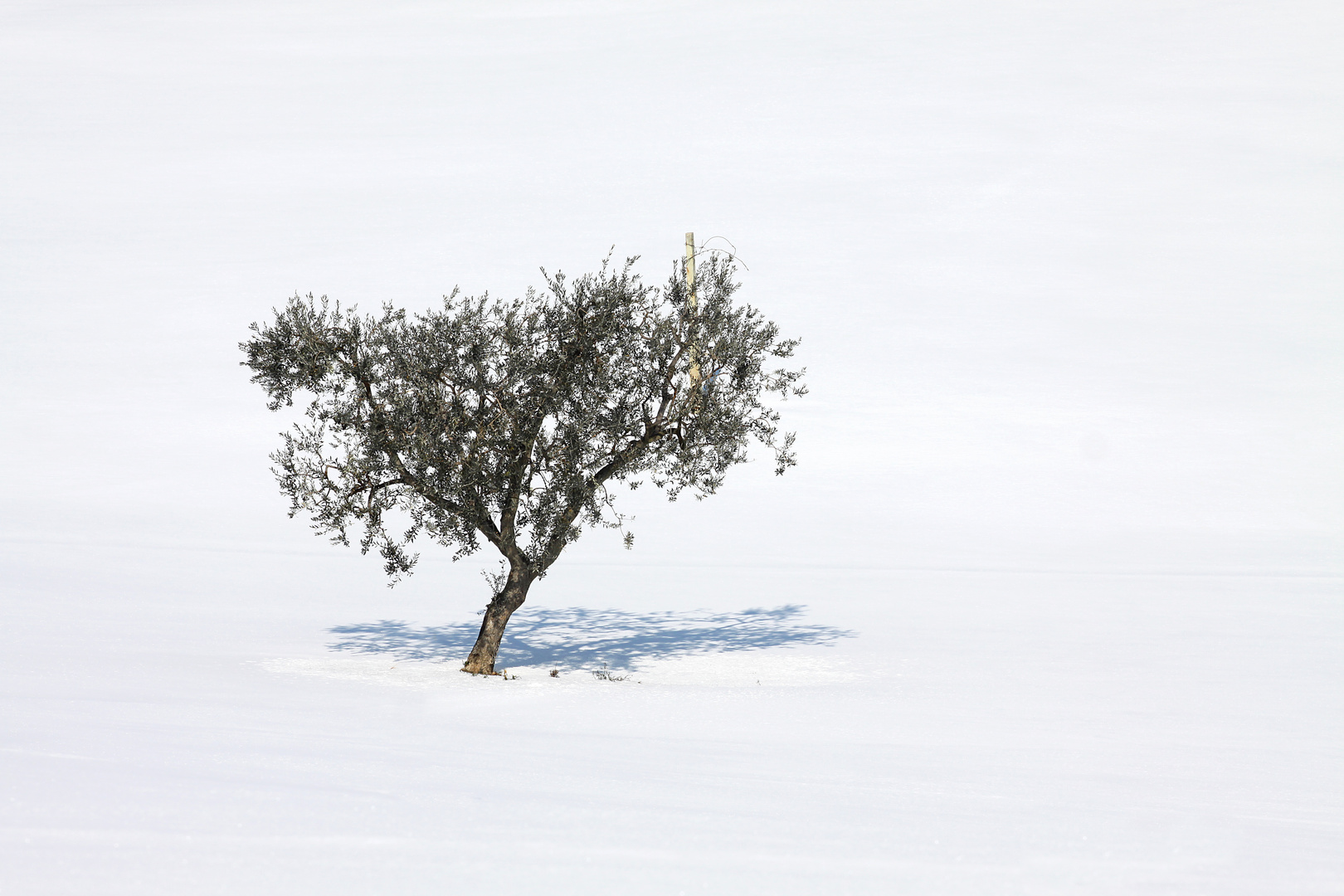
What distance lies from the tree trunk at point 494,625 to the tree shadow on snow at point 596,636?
5.55ft

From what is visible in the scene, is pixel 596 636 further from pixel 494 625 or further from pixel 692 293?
pixel 692 293

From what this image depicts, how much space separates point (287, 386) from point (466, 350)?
3914 millimetres

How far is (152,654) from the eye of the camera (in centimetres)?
2614

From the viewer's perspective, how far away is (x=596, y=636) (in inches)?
1228

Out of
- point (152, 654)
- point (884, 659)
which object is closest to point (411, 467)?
point (152, 654)

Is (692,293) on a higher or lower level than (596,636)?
higher

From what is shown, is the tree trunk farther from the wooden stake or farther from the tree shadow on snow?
the wooden stake

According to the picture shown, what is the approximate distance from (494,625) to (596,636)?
5.20m

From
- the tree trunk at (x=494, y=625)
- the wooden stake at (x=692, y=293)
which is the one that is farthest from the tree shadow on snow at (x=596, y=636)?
the wooden stake at (x=692, y=293)

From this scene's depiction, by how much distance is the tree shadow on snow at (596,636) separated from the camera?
28.8 m

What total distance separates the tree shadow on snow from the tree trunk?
66.6 inches

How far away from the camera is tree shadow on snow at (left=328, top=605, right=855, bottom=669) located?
94.6 ft

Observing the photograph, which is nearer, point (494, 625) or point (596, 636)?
point (494, 625)

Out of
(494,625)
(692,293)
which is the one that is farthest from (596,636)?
(692,293)
